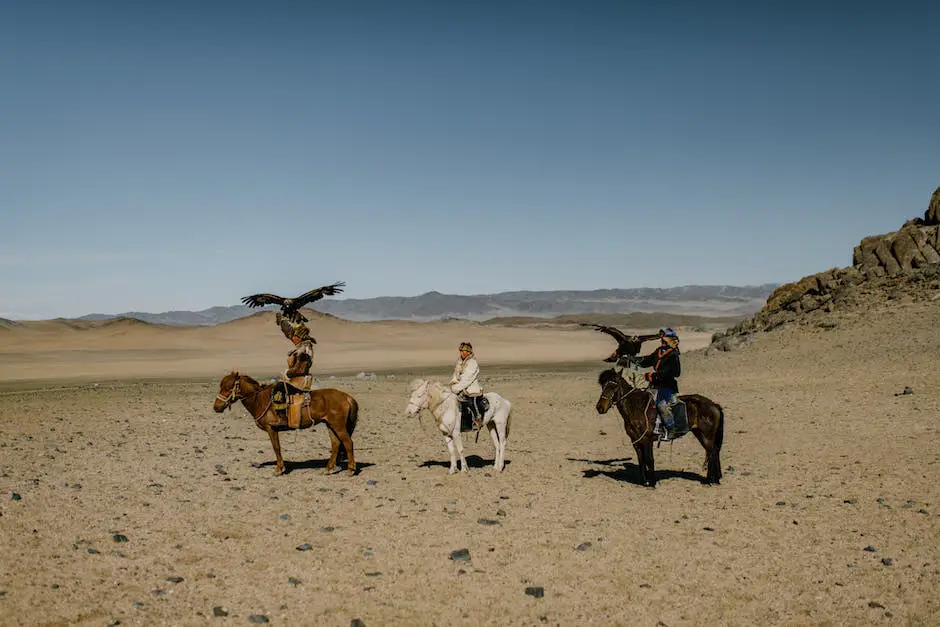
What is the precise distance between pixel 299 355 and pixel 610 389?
599 cm

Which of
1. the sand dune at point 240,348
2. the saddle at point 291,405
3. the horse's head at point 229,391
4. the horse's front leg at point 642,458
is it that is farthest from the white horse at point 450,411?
the sand dune at point 240,348

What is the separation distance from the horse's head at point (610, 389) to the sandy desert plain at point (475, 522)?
4.85 ft

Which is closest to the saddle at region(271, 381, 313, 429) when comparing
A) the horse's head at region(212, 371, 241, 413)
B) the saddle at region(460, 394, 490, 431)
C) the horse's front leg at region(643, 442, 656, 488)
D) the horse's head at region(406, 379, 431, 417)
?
the horse's head at region(212, 371, 241, 413)

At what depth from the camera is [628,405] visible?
1320 centimetres

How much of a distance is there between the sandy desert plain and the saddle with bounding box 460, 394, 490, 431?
112 centimetres

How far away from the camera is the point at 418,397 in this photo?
13883mm

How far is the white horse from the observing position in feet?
45.7

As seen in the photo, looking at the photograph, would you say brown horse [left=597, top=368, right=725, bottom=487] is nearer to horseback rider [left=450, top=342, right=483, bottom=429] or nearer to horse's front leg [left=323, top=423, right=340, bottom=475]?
horseback rider [left=450, top=342, right=483, bottom=429]

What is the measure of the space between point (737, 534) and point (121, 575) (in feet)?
25.6

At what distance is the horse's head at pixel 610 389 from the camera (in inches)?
526

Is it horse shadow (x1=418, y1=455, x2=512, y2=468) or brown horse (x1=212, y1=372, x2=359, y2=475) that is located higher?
brown horse (x1=212, y1=372, x2=359, y2=475)

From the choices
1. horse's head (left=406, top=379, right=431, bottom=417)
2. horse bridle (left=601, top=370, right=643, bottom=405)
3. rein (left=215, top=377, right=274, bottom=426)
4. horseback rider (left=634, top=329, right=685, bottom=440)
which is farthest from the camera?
rein (left=215, top=377, right=274, bottom=426)

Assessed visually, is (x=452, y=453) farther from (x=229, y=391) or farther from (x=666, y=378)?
(x=229, y=391)

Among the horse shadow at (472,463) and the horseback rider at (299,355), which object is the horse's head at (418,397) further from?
the horseback rider at (299,355)
